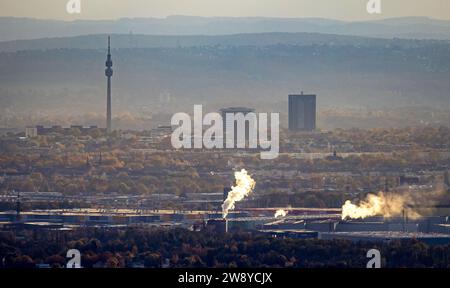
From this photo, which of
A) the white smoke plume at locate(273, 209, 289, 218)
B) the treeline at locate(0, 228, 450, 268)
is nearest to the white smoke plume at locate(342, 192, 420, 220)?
the white smoke plume at locate(273, 209, 289, 218)

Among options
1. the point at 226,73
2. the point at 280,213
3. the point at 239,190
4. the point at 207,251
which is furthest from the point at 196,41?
the point at 207,251

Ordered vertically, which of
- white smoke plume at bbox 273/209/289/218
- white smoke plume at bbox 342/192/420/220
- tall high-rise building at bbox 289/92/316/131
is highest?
tall high-rise building at bbox 289/92/316/131

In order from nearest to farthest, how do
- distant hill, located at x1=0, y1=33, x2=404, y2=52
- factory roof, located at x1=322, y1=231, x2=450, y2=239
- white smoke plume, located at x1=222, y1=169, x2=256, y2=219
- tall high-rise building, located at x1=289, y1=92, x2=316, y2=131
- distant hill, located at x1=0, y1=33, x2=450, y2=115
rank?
factory roof, located at x1=322, y1=231, x2=450, y2=239 < white smoke plume, located at x1=222, y1=169, x2=256, y2=219 < tall high-rise building, located at x1=289, y1=92, x2=316, y2=131 < distant hill, located at x1=0, y1=33, x2=450, y2=115 < distant hill, located at x1=0, y1=33, x2=404, y2=52

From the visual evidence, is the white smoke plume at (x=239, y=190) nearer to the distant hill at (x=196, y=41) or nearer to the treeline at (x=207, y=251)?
the treeline at (x=207, y=251)

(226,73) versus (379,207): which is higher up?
(226,73)

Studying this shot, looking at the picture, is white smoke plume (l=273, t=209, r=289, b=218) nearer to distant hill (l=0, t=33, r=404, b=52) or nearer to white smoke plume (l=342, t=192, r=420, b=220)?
white smoke plume (l=342, t=192, r=420, b=220)

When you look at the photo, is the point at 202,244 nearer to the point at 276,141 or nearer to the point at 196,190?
the point at 196,190

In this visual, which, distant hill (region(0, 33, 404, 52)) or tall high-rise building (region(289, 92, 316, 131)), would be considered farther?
distant hill (region(0, 33, 404, 52))

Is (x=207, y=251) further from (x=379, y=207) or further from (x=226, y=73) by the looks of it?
(x=226, y=73)
